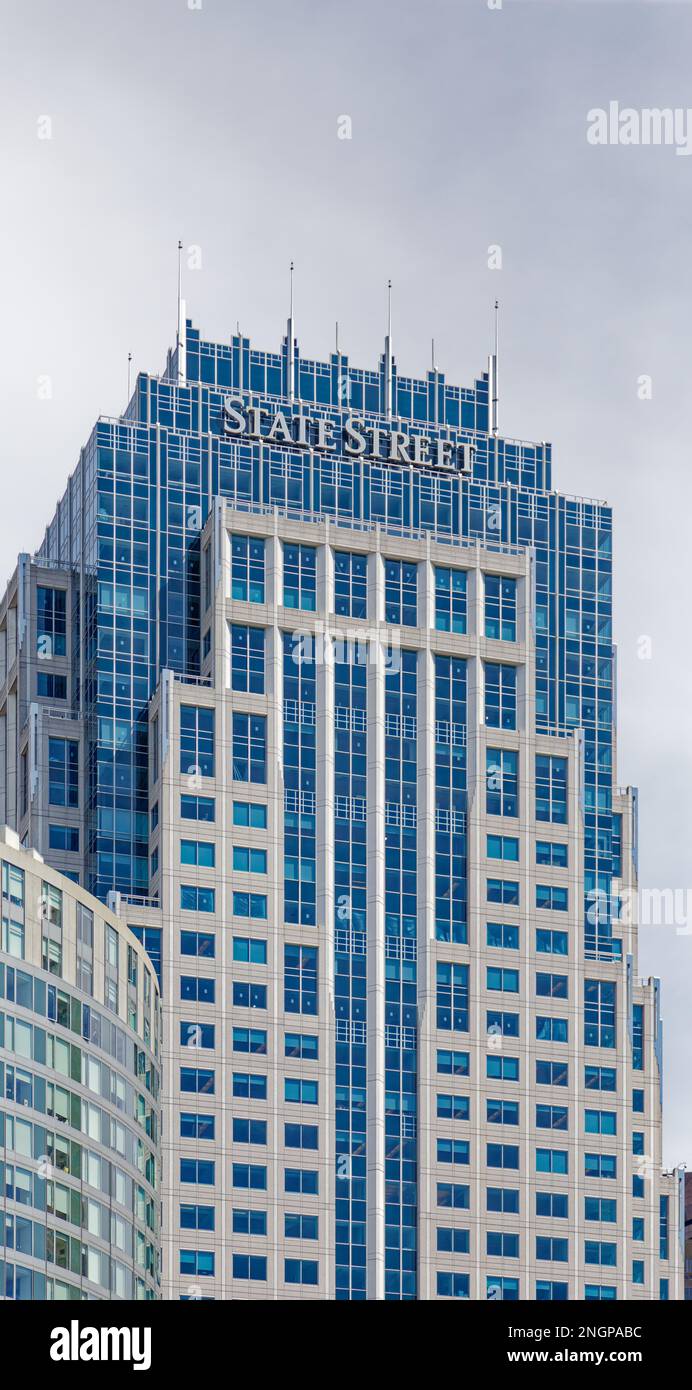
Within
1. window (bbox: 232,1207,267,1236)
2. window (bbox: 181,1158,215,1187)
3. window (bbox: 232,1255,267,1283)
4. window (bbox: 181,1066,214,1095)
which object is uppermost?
window (bbox: 181,1066,214,1095)

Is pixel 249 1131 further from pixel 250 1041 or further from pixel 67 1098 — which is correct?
pixel 67 1098

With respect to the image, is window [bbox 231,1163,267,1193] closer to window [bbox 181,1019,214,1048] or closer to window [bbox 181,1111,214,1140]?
window [bbox 181,1111,214,1140]

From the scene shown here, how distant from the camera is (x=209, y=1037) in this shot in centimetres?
19725

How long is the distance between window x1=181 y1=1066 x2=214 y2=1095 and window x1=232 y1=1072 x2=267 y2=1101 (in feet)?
5.43

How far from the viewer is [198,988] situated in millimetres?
198000

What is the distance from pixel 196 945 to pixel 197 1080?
8801mm

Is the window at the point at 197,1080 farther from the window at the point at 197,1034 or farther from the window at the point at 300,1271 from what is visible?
the window at the point at 300,1271

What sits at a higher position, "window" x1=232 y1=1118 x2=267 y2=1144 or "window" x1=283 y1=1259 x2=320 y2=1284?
"window" x1=232 y1=1118 x2=267 y2=1144

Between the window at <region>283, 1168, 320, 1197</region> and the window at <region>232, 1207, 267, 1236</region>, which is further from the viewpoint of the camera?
the window at <region>283, 1168, 320, 1197</region>

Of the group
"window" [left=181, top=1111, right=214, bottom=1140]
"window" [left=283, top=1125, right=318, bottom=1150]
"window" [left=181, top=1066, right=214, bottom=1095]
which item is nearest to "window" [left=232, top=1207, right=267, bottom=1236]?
"window" [left=181, top=1111, right=214, bottom=1140]

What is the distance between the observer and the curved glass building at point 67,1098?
454 feet

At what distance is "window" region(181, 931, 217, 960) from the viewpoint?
199 m
